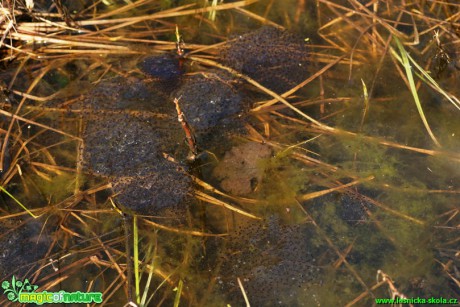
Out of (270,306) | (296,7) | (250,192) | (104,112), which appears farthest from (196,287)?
(296,7)

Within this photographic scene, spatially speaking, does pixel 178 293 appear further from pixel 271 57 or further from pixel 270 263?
pixel 271 57

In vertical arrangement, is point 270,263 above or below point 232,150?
below

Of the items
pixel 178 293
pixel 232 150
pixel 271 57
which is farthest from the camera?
pixel 271 57

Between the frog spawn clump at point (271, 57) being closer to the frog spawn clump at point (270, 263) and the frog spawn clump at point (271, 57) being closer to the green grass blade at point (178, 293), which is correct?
the frog spawn clump at point (270, 263)

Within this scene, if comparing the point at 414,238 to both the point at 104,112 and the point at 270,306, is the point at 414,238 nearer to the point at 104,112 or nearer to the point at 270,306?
the point at 270,306

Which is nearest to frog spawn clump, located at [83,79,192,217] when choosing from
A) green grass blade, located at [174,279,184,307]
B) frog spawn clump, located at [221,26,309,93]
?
green grass blade, located at [174,279,184,307]

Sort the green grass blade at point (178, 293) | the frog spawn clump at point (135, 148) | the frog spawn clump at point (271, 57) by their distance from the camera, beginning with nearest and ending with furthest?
the green grass blade at point (178, 293), the frog spawn clump at point (135, 148), the frog spawn clump at point (271, 57)

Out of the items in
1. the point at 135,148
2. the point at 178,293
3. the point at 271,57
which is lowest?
the point at 178,293

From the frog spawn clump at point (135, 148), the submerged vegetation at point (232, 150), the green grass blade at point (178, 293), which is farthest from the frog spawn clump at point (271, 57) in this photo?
the green grass blade at point (178, 293)

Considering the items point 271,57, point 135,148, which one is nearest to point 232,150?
point 135,148

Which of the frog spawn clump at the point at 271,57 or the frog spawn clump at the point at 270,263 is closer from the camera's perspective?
the frog spawn clump at the point at 270,263
